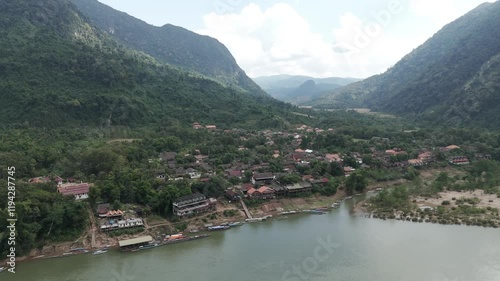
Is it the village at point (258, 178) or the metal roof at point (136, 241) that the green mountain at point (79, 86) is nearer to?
the village at point (258, 178)

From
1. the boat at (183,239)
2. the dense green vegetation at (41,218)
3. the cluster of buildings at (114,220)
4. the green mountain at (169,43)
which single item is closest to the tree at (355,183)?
the boat at (183,239)

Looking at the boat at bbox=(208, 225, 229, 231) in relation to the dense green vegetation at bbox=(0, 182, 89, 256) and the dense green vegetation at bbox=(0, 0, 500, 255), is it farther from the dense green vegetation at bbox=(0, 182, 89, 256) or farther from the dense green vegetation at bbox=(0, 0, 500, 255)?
the dense green vegetation at bbox=(0, 182, 89, 256)

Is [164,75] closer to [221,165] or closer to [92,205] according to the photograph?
[221,165]

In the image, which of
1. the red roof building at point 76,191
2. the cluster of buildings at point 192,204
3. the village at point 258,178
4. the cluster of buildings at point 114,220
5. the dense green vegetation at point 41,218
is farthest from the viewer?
the cluster of buildings at point 192,204

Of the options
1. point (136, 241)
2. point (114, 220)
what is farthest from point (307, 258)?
point (114, 220)

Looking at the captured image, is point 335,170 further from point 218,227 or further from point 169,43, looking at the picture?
point 169,43

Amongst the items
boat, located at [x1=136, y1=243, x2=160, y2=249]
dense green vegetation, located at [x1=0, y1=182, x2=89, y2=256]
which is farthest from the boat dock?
dense green vegetation, located at [x1=0, y1=182, x2=89, y2=256]
